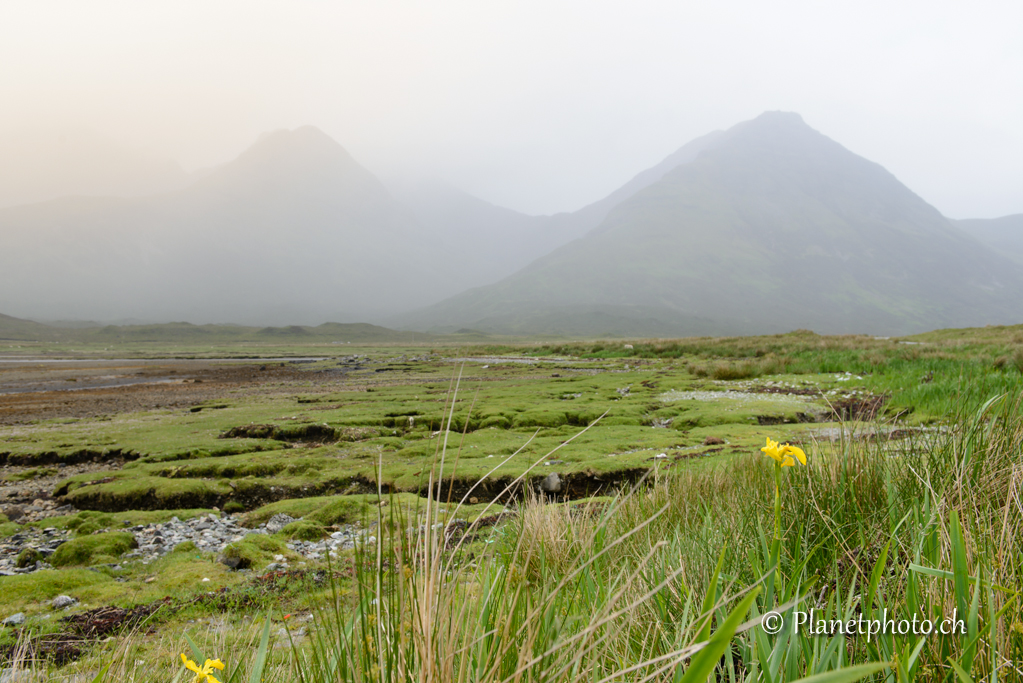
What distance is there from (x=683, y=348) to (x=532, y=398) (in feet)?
84.1

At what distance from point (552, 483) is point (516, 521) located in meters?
5.86

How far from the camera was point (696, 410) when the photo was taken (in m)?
14.0

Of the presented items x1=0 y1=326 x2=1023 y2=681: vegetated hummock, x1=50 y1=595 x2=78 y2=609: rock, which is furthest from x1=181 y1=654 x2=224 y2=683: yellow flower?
x1=50 y1=595 x2=78 y2=609: rock

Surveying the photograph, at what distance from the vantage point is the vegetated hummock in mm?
1391

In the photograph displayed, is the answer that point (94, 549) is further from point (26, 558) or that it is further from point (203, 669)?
point (203, 669)

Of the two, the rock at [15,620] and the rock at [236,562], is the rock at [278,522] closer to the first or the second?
the rock at [236,562]

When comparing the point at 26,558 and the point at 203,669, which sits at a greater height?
the point at 203,669

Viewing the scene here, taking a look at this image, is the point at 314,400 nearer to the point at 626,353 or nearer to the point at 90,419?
the point at 90,419

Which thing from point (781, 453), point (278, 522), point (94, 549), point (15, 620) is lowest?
point (278, 522)

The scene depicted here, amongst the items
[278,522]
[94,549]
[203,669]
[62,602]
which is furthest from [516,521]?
[94,549]

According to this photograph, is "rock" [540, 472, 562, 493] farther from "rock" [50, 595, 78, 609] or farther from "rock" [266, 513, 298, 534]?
"rock" [50, 595, 78, 609]

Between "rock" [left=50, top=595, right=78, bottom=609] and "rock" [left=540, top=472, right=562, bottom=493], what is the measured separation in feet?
21.5

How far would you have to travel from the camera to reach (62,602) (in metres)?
5.21

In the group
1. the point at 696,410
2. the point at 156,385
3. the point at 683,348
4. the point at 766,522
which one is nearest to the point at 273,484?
the point at 766,522
